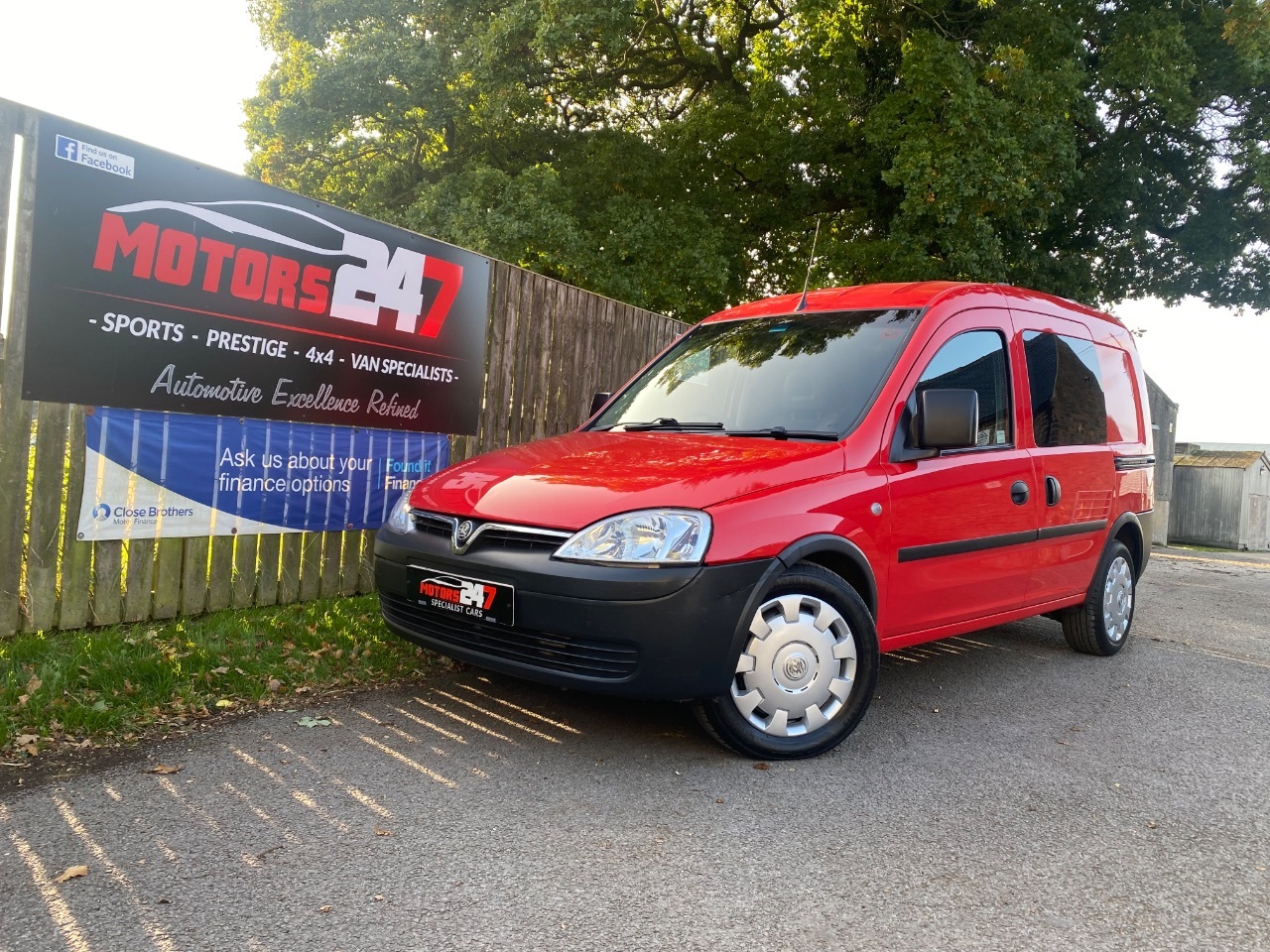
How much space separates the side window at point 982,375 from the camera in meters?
4.67

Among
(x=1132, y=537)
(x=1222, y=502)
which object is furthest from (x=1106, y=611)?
(x=1222, y=502)

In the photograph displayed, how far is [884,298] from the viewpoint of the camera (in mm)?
5023

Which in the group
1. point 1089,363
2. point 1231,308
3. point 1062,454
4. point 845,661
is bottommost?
point 845,661

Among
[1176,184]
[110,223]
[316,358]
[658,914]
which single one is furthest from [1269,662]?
[1176,184]

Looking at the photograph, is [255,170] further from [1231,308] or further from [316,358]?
[1231,308]

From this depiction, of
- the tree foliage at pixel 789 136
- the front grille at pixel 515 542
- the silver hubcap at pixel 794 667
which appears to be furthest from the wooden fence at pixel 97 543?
the tree foliage at pixel 789 136

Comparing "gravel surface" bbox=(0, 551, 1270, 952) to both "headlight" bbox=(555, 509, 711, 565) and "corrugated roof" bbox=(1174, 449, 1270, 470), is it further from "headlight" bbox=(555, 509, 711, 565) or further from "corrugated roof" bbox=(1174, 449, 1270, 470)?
"corrugated roof" bbox=(1174, 449, 1270, 470)

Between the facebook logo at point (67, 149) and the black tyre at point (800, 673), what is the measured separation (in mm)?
3757

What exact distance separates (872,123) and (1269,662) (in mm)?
13192

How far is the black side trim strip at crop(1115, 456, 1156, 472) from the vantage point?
6064mm

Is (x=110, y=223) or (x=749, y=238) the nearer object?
(x=110, y=223)

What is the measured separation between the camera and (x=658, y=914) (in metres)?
2.58

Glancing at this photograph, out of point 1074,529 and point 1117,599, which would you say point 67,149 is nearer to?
point 1074,529

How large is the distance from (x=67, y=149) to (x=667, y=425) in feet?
10.1
